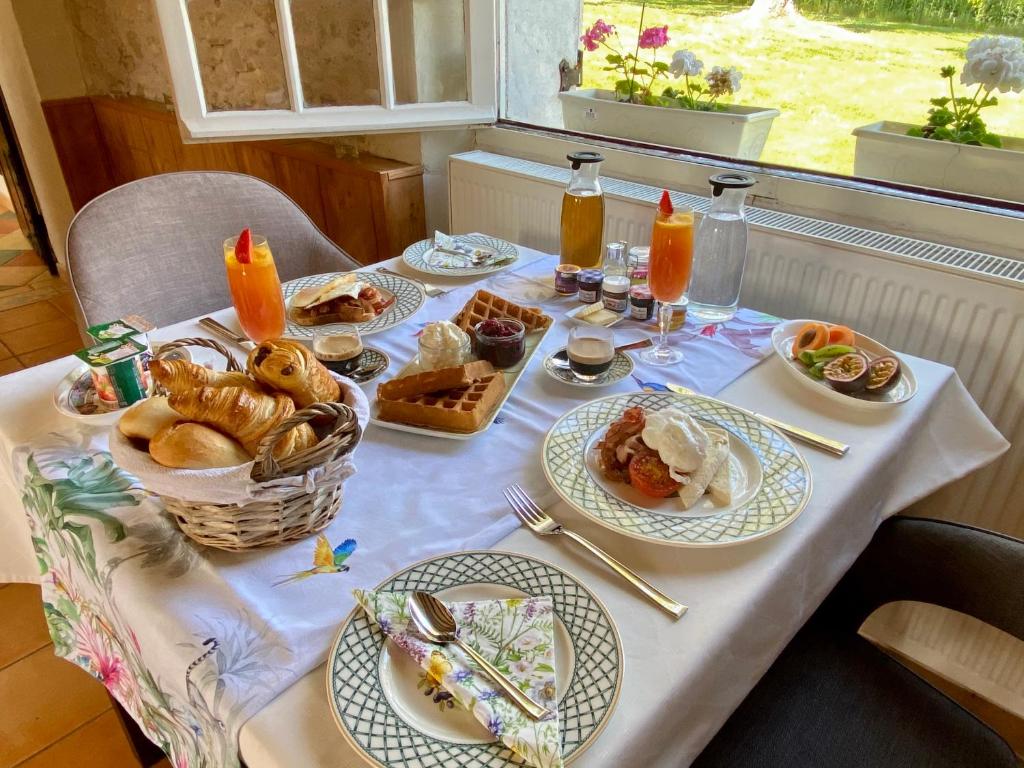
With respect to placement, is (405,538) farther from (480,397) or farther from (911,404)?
(911,404)

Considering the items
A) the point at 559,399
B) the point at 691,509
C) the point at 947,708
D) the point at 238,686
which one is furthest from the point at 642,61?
the point at 238,686

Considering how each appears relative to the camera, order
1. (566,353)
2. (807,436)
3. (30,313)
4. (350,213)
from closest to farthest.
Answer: (807,436)
(566,353)
(350,213)
(30,313)

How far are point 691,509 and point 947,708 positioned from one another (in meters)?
0.46

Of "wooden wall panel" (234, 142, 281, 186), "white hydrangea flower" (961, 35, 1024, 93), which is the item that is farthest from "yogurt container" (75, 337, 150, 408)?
"wooden wall panel" (234, 142, 281, 186)

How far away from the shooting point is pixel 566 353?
1.08m

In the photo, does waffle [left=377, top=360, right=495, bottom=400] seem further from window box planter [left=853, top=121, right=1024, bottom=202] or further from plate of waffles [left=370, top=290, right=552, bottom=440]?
window box planter [left=853, top=121, right=1024, bottom=202]

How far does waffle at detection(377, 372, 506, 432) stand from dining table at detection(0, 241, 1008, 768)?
2cm

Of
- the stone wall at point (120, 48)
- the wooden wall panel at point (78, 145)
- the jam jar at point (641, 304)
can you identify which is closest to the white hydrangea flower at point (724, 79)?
the jam jar at point (641, 304)

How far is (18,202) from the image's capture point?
3.73 metres

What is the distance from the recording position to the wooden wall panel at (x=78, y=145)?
337cm

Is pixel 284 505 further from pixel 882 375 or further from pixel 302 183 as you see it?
pixel 302 183

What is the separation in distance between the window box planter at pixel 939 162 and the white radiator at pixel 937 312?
6.0 inches

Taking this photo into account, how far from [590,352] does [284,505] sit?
506 mm

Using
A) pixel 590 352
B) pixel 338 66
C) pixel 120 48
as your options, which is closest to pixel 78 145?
pixel 120 48
